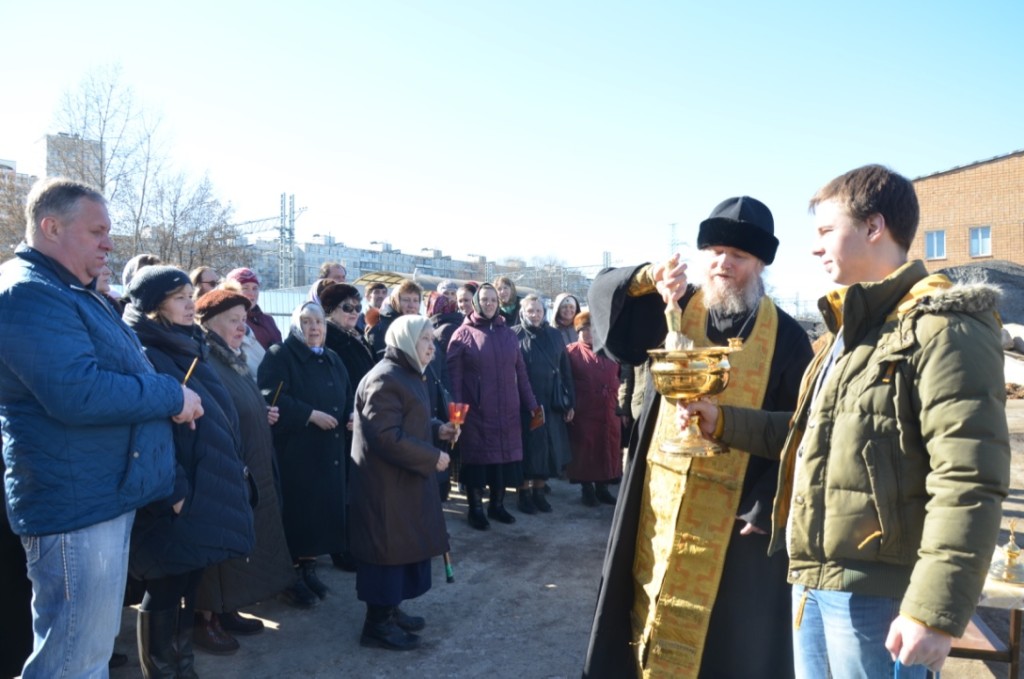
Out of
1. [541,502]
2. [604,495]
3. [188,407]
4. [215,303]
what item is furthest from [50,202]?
[604,495]

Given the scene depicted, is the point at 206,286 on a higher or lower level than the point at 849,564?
higher

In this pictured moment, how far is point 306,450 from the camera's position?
15.6ft

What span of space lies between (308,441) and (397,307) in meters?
2.09

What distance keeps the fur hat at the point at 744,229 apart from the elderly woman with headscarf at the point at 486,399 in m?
3.76

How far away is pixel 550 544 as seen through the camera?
235 inches

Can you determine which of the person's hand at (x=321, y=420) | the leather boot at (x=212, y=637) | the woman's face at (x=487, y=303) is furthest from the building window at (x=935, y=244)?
the leather boot at (x=212, y=637)

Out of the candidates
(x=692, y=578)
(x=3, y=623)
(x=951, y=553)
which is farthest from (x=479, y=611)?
(x=951, y=553)

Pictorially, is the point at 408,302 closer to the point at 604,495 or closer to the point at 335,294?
the point at 335,294

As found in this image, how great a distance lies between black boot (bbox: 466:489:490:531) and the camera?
249 inches

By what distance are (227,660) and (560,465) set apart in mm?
3839

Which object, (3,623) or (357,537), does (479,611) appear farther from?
(3,623)

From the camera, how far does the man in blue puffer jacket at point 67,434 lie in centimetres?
236

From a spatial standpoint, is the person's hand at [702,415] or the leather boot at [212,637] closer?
the person's hand at [702,415]

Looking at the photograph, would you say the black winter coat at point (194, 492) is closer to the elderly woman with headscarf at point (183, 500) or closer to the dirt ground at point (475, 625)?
the elderly woman with headscarf at point (183, 500)
